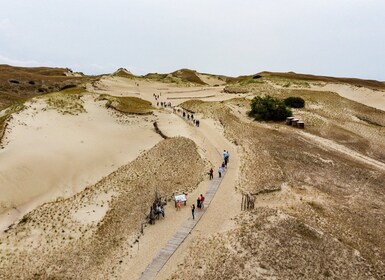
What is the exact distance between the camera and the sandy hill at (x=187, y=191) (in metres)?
29.0

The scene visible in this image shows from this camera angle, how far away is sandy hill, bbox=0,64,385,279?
2897cm

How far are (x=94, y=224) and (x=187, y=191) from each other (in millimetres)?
10340

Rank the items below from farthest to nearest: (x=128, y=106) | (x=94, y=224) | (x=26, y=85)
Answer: (x=26, y=85)
(x=128, y=106)
(x=94, y=224)

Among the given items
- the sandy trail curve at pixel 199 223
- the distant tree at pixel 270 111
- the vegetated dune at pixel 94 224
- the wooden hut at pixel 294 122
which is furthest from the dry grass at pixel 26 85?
the wooden hut at pixel 294 122

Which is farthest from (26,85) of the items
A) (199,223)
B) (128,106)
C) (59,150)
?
(199,223)

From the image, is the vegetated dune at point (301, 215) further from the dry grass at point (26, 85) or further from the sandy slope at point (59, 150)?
the dry grass at point (26, 85)

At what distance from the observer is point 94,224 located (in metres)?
34.9

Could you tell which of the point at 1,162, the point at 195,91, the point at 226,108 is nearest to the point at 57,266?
the point at 1,162

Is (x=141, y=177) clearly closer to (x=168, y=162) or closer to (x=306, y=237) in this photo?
(x=168, y=162)

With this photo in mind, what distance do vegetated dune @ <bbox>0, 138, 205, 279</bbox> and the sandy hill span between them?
13 cm

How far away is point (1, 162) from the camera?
4344 cm

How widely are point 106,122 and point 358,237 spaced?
4381 cm

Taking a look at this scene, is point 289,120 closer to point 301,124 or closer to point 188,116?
point 301,124

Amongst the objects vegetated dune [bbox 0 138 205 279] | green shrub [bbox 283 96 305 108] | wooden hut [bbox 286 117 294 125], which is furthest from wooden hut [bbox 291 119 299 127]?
vegetated dune [bbox 0 138 205 279]
